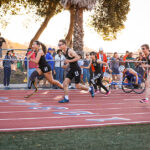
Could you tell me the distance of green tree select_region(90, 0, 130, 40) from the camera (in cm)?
2952

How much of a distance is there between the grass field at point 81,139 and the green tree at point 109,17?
76.1ft

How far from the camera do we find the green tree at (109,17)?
96.8 ft

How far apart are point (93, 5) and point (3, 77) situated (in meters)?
10.4

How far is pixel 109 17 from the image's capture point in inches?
1193

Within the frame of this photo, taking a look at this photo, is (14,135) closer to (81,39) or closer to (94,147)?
(94,147)

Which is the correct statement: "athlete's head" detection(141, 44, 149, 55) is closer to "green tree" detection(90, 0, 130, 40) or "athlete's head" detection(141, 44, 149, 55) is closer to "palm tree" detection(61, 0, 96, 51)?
"palm tree" detection(61, 0, 96, 51)

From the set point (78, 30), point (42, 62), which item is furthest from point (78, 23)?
point (42, 62)

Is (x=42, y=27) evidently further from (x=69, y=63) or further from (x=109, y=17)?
(x=69, y=63)

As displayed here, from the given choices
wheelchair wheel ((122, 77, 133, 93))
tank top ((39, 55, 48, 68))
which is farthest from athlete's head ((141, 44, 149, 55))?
wheelchair wheel ((122, 77, 133, 93))

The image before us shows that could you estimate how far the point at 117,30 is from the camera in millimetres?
31078

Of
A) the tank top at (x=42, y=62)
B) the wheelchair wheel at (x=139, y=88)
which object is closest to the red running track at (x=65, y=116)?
the tank top at (x=42, y=62)

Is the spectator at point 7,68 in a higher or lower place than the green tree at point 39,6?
lower

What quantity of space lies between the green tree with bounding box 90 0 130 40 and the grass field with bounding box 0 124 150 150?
914 inches

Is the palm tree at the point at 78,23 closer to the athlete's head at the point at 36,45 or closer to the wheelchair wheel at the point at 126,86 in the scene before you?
the wheelchair wheel at the point at 126,86
